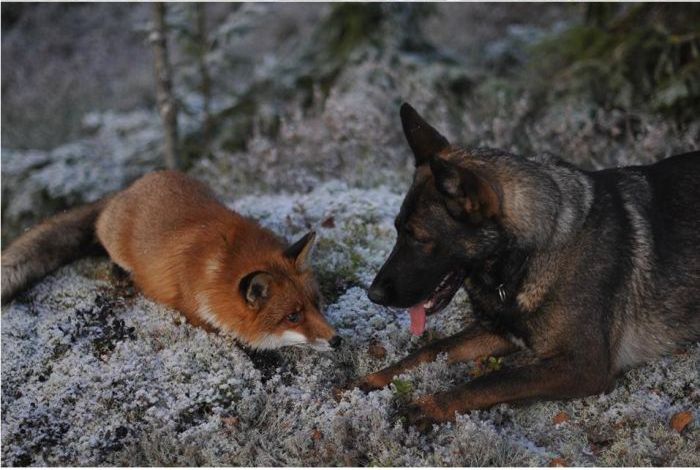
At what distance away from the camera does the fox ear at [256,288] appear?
4797mm

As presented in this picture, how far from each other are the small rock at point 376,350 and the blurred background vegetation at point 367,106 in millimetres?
3554

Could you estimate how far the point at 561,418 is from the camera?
4.55 metres

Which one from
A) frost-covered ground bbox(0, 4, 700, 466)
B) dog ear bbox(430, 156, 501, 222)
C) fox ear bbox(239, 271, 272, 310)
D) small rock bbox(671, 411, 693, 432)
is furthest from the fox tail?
small rock bbox(671, 411, 693, 432)

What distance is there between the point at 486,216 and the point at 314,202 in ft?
11.9

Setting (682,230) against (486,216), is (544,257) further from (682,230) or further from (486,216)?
(682,230)

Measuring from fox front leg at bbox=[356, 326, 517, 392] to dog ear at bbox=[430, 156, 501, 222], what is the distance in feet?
3.86

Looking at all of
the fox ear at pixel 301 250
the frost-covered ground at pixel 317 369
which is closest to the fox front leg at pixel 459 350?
the frost-covered ground at pixel 317 369

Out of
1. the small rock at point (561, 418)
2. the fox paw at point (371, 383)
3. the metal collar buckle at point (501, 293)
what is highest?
the metal collar buckle at point (501, 293)

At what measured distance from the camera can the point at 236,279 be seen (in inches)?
203

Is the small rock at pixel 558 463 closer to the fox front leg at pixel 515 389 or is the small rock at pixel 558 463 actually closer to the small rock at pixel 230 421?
the fox front leg at pixel 515 389

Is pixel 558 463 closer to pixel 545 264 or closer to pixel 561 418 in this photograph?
pixel 561 418

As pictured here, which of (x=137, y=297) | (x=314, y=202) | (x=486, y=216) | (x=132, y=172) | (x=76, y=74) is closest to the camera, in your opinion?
(x=486, y=216)

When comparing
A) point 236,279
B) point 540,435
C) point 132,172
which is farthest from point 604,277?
point 132,172

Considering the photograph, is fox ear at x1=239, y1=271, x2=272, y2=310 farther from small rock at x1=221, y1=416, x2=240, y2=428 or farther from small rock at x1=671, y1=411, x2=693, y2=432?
small rock at x1=671, y1=411, x2=693, y2=432
